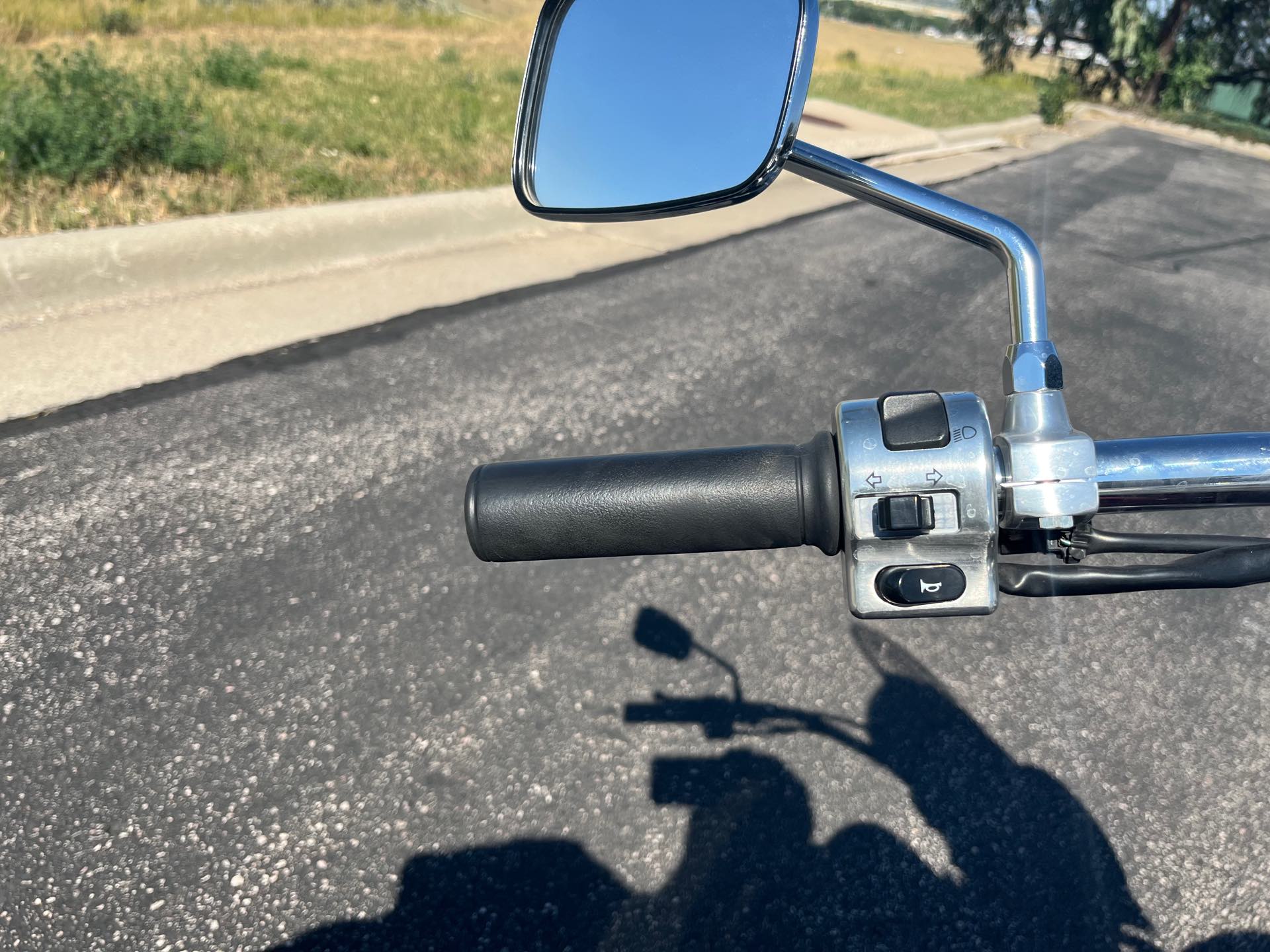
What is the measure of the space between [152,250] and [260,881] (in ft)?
12.7

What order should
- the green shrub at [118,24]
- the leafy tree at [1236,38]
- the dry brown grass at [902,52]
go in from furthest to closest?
the dry brown grass at [902,52]
the leafy tree at [1236,38]
the green shrub at [118,24]

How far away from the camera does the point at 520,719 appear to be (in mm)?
2527

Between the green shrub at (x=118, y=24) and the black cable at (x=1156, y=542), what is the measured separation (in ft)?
53.9

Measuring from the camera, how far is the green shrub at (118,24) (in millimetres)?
14180

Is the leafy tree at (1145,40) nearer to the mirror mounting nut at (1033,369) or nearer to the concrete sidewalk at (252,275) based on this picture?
the concrete sidewalk at (252,275)

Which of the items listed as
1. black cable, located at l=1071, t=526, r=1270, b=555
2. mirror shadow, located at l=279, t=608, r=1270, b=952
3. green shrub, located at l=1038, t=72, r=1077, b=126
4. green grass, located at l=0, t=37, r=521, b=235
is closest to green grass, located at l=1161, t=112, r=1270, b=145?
green shrub, located at l=1038, t=72, r=1077, b=126

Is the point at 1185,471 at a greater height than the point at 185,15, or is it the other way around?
the point at 1185,471

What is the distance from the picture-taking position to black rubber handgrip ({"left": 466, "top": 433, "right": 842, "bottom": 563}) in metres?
1.02

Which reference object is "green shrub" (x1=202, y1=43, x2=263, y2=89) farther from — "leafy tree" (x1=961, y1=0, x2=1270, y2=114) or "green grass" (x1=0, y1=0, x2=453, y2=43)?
"leafy tree" (x1=961, y1=0, x2=1270, y2=114)

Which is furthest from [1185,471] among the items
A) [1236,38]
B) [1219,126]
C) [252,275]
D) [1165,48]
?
[1236,38]

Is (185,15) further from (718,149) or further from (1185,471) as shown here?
(1185,471)

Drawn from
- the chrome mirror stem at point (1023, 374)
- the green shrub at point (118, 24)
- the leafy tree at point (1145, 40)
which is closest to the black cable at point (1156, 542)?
the chrome mirror stem at point (1023, 374)

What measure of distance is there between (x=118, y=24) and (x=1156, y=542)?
17057 mm

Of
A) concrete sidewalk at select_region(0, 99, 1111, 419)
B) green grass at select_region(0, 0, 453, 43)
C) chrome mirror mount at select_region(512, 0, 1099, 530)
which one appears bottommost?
concrete sidewalk at select_region(0, 99, 1111, 419)
